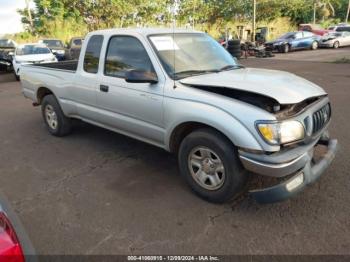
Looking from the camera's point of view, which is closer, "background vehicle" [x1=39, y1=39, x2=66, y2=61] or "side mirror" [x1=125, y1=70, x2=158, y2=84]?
"side mirror" [x1=125, y1=70, x2=158, y2=84]

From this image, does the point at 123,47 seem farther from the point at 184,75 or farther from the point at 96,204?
the point at 96,204

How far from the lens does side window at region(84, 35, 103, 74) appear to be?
4816mm

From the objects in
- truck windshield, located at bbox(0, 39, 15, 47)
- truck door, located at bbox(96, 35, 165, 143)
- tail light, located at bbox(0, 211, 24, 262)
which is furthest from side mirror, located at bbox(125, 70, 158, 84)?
truck windshield, located at bbox(0, 39, 15, 47)

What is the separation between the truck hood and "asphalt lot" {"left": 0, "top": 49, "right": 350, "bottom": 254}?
1105mm

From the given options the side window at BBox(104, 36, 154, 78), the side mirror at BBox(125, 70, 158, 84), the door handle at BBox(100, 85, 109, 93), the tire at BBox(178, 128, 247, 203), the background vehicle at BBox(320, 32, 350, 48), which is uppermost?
the background vehicle at BBox(320, 32, 350, 48)

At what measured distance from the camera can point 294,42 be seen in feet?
85.5

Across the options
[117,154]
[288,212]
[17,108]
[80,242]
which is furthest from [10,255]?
[17,108]

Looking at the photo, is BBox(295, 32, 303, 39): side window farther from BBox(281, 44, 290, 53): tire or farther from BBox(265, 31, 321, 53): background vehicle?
BBox(281, 44, 290, 53): tire

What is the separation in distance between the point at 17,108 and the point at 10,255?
7930 mm

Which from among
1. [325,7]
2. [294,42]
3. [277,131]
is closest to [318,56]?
[294,42]

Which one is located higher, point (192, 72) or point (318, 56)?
point (318, 56)

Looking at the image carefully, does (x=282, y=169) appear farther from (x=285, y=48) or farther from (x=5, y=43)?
(x=285, y=48)

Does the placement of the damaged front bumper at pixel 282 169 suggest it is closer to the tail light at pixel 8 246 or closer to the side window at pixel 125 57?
the side window at pixel 125 57

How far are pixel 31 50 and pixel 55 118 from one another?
10.6 meters
